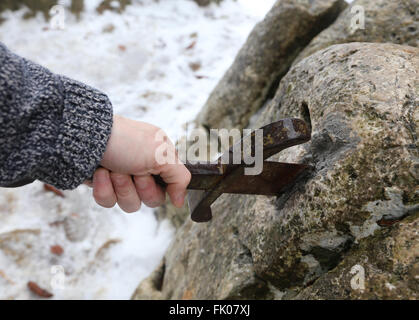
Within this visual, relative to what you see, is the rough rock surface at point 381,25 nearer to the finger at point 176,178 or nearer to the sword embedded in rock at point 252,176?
the sword embedded in rock at point 252,176

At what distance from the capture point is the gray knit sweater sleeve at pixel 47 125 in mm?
1041

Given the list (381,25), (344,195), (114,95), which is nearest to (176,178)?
(344,195)

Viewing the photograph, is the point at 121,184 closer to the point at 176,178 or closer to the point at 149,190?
the point at 149,190

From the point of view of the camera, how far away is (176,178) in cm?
133

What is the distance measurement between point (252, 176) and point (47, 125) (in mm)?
811

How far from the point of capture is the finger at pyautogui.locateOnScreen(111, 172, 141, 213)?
1342mm

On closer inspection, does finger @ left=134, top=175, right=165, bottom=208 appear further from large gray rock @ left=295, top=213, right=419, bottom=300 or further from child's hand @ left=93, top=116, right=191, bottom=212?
large gray rock @ left=295, top=213, right=419, bottom=300

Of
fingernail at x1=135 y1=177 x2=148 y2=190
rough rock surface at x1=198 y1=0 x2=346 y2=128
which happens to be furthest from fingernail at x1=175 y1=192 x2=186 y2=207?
rough rock surface at x1=198 y1=0 x2=346 y2=128

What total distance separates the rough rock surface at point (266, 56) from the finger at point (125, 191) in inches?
82.1

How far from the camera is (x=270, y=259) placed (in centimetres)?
161

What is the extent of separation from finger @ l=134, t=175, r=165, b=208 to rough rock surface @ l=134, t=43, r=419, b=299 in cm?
58

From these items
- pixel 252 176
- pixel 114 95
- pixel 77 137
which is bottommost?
pixel 114 95

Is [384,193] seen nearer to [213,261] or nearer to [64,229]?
[213,261]

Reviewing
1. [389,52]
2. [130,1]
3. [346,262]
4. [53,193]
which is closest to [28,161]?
[346,262]
